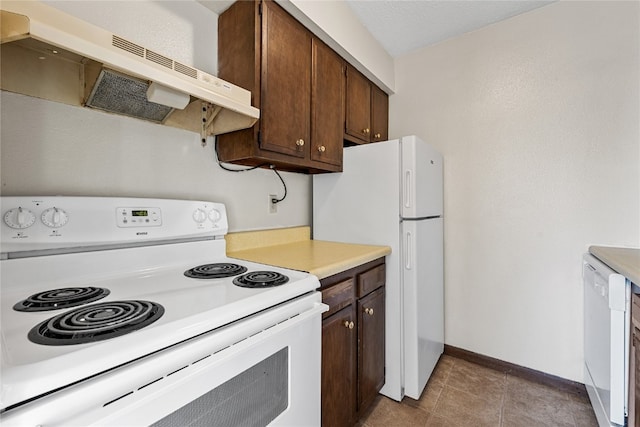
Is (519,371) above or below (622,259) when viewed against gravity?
below

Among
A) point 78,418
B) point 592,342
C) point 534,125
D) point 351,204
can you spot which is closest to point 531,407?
point 592,342

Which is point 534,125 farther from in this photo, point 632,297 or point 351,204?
point 351,204

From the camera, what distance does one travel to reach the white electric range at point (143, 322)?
0.50 meters

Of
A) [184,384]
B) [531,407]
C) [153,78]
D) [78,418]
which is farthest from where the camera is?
[531,407]

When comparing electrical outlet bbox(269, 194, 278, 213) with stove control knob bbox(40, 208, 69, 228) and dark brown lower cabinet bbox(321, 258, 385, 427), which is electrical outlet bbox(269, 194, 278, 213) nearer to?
dark brown lower cabinet bbox(321, 258, 385, 427)

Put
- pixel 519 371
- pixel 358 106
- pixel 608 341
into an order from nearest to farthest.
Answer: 1. pixel 608 341
2. pixel 519 371
3. pixel 358 106

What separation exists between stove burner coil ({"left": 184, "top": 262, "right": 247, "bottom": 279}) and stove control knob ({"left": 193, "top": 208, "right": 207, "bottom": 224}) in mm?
209

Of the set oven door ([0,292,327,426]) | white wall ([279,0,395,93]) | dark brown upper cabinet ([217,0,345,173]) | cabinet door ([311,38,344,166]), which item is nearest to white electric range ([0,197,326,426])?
oven door ([0,292,327,426])

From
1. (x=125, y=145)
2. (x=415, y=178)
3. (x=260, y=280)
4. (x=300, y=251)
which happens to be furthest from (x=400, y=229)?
(x=125, y=145)

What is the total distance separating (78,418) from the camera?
47 cm

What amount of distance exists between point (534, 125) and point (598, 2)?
29.7 inches

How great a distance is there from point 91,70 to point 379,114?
1.93 metres

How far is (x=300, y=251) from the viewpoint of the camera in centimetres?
159

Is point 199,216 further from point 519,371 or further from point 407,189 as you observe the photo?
point 519,371
